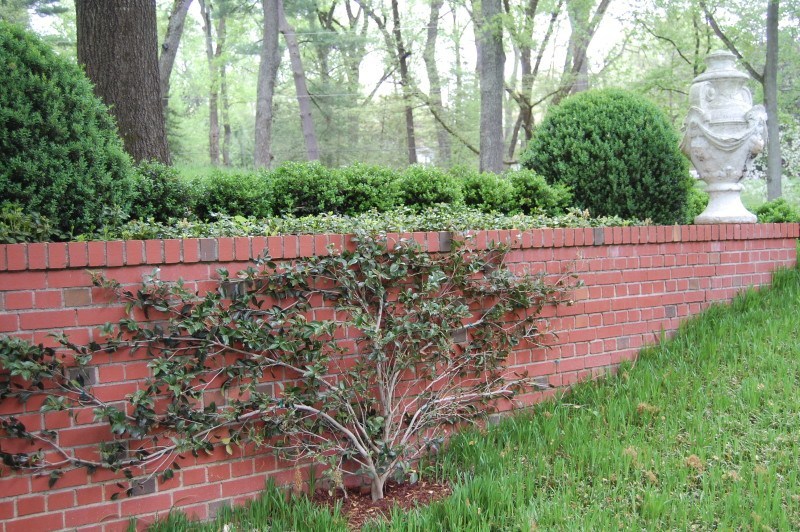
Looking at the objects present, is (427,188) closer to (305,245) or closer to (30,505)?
(305,245)

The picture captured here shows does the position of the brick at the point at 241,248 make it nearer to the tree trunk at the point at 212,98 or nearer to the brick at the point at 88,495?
the brick at the point at 88,495

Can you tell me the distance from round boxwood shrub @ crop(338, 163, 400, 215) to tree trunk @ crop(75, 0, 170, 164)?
206 cm

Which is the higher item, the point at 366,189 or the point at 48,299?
the point at 366,189

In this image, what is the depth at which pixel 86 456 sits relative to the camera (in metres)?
3.05

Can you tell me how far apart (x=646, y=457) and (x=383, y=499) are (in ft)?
4.79

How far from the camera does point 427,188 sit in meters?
6.24

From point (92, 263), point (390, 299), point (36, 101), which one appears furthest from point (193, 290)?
point (36, 101)

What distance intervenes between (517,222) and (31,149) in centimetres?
319

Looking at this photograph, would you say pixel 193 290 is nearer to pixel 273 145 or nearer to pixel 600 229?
pixel 600 229

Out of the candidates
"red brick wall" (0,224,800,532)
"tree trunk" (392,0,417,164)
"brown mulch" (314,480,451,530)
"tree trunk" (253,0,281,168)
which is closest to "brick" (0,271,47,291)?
"red brick wall" (0,224,800,532)

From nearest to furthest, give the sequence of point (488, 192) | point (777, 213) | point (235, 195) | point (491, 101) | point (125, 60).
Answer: point (235, 195) → point (125, 60) → point (488, 192) → point (777, 213) → point (491, 101)

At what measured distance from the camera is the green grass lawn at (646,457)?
313 centimetres

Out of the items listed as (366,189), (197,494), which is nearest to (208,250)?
(197,494)

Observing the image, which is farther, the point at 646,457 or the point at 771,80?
the point at 771,80
